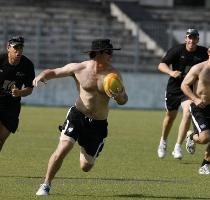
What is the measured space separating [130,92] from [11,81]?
21069mm

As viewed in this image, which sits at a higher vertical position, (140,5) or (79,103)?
(79,103)

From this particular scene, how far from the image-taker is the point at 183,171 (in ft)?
49.1

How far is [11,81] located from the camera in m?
14.0

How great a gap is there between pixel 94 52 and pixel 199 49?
5541mm

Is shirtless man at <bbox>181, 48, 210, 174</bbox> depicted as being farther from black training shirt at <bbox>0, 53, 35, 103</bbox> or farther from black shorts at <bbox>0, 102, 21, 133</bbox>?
black shorts at <bbox>0, 102, 21, 133</bbox>

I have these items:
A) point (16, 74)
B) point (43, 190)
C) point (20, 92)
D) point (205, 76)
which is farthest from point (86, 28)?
point (43, 190)

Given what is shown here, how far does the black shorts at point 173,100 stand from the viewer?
1750cm

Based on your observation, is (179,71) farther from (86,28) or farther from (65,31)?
(86,28)

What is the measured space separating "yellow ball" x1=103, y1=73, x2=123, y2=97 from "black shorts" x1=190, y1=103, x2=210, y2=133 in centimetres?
294

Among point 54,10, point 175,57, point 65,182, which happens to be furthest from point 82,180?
point 54,10

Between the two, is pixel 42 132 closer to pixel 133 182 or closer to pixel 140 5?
pixel 133 182

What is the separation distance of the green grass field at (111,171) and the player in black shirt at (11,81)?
0.75 metres

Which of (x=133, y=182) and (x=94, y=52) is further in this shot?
(x=133, y=182)

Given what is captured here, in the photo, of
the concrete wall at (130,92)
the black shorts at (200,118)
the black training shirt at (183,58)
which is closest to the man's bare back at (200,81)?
the black shorts at (200,118)
